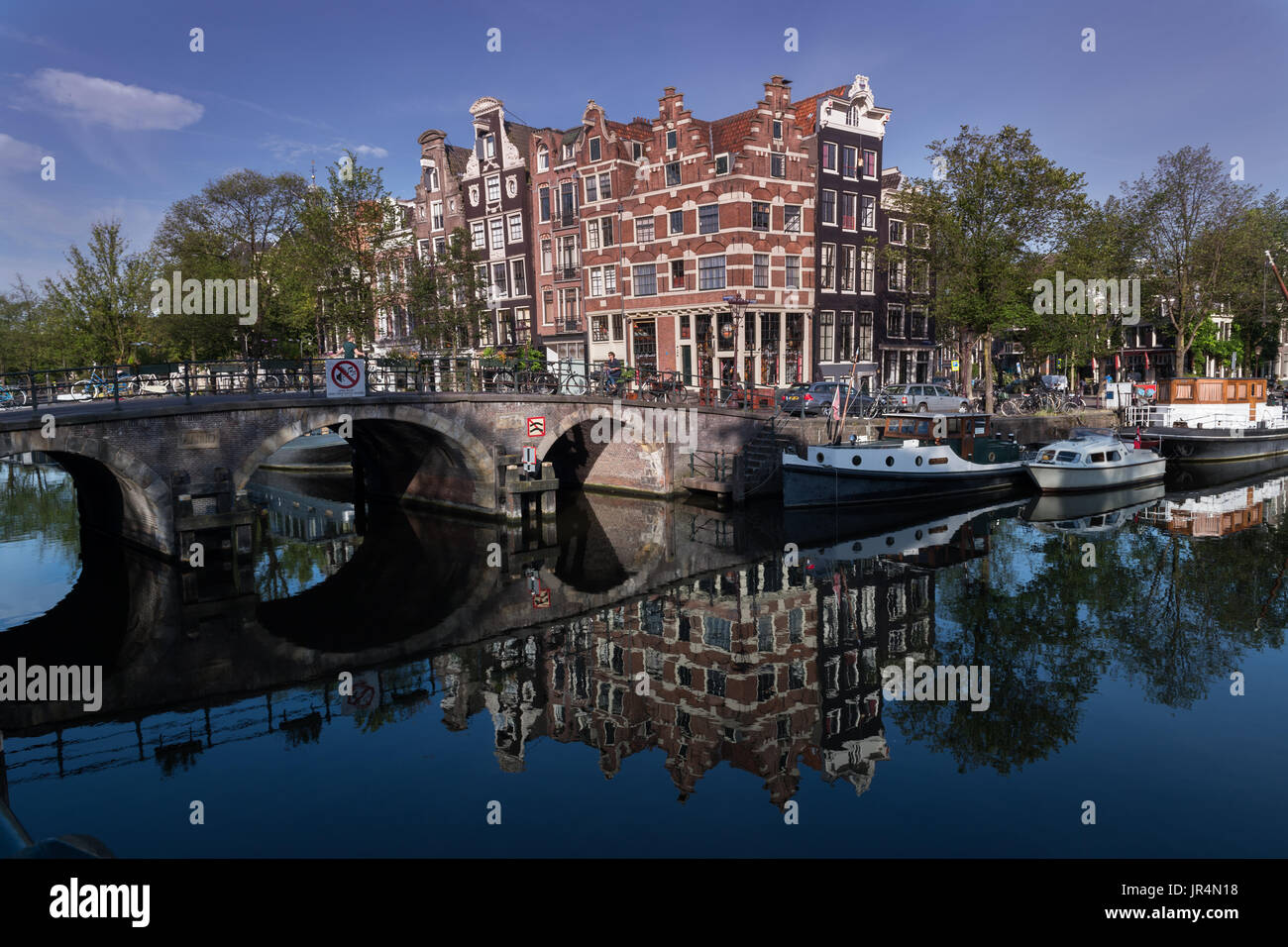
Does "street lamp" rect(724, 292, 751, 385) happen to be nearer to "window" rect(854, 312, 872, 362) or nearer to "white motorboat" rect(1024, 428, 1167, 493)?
"window" rect(854, 312, 872, 362)

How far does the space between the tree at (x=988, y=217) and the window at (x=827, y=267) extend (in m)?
6.52

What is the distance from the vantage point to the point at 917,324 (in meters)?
→ 51.4

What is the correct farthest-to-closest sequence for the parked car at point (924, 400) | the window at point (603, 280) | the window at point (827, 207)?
the window at point (603, 280), the window at point (827, 207), the parked car at point (924, 400)

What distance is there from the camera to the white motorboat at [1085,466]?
99.6ft

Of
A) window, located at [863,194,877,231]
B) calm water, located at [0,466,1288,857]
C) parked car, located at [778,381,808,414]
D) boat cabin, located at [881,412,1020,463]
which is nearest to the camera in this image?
calm water, located at [0,466,1288,857]

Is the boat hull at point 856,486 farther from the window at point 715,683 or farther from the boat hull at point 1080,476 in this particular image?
the window at point 715,683

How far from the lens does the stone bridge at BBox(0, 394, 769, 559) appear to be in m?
20.3

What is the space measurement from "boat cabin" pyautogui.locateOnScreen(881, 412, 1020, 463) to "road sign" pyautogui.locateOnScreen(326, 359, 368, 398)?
62.9 ft

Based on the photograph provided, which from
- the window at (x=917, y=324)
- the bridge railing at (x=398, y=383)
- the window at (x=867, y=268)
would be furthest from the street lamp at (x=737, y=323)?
the window at (x=917, y=324)

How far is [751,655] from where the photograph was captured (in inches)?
582

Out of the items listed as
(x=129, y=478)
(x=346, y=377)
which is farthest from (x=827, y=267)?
(x=129, y=478)

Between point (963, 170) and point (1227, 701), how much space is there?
30.2 metres

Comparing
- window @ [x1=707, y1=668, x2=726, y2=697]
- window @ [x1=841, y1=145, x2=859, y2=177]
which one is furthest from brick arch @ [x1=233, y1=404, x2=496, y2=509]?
window @ [x1=841, y1=145, x2=859, y2=177]
